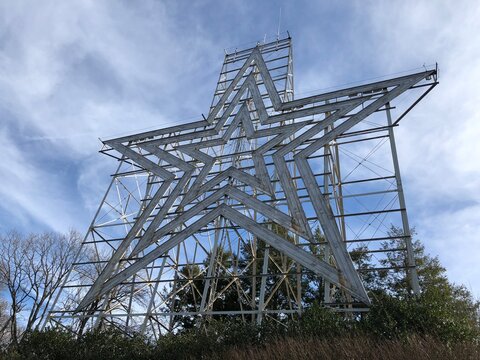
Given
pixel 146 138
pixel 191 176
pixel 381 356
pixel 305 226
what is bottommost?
pixel 381 356

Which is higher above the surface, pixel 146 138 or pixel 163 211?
pixel 146 138

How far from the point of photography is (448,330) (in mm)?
9242

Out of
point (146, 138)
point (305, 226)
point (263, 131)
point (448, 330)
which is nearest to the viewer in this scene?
point (448, 330)

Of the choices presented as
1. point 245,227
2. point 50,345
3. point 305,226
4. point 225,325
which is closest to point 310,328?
point 225,325

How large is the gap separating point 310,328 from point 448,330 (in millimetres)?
2990

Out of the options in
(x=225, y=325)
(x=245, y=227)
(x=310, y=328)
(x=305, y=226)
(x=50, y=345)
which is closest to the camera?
(x=310, y=328)

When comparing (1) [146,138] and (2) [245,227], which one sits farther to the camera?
(1) [146,138]

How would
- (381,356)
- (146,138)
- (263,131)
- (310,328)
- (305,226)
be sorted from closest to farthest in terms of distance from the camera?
(381,356)
(310,328)
(305,226)
(263,131)
(146,138)

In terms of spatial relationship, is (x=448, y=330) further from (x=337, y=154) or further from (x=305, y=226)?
(x=337, y=154)

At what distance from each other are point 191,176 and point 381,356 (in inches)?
437

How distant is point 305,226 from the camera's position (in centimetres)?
1367

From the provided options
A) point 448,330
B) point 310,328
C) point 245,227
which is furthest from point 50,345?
point 448,330

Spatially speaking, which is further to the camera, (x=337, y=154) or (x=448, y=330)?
(x=337, y=154)

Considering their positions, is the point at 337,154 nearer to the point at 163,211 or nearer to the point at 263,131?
the point at 263,131
